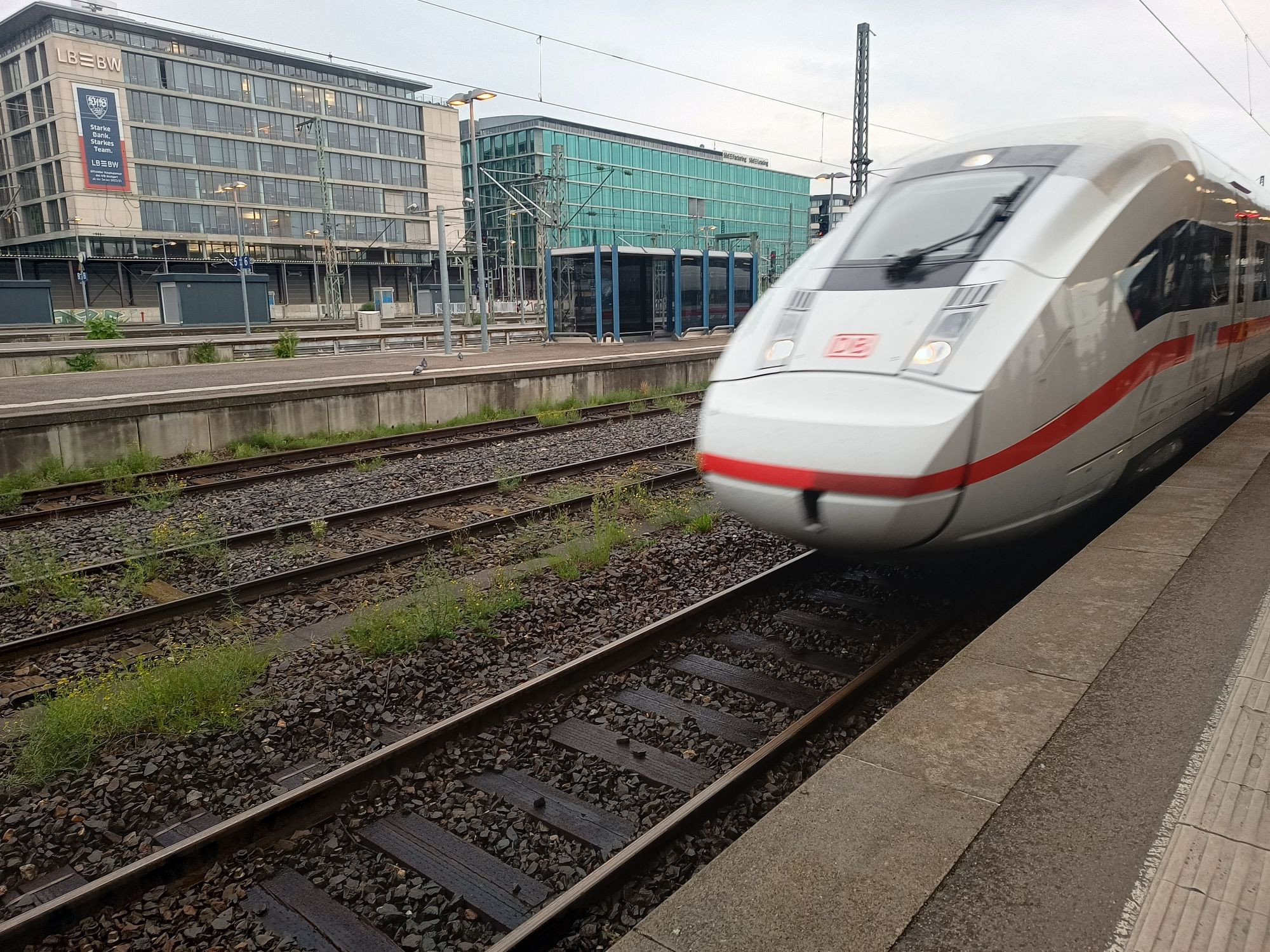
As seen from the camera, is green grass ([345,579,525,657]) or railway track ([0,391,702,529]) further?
railway track ([0,391,702,529])

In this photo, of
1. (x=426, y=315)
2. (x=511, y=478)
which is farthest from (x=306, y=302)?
(x=511, y=478)

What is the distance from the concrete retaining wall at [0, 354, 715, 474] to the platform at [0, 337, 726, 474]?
0.01 metres

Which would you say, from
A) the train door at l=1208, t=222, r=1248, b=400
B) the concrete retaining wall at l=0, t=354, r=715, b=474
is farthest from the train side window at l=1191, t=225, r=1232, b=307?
the concrete retaining wall at l=0, t=354, r=715, b=474

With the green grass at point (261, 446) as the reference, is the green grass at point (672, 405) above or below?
below

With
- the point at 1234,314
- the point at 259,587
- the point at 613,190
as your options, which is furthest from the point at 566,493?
the point at 613,190

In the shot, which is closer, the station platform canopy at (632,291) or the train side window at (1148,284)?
the train side window at (1148,284)

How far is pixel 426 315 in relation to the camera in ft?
175

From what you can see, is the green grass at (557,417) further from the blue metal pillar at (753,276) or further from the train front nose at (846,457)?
the blue metal pillar at (753,276)

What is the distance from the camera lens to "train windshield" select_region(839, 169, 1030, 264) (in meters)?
4.80

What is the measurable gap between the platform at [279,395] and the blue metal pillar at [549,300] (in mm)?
5103

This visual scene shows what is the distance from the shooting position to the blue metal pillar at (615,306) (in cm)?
2534

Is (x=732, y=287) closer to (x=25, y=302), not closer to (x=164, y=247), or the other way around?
(x=25, y=302)

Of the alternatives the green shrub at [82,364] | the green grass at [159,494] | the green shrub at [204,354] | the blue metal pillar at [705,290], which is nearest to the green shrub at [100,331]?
the green shrub at [204,354]

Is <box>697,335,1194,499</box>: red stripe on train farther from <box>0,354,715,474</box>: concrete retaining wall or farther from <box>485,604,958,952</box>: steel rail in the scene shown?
<box>0,354,715,474</box>: concrete retaining wall
